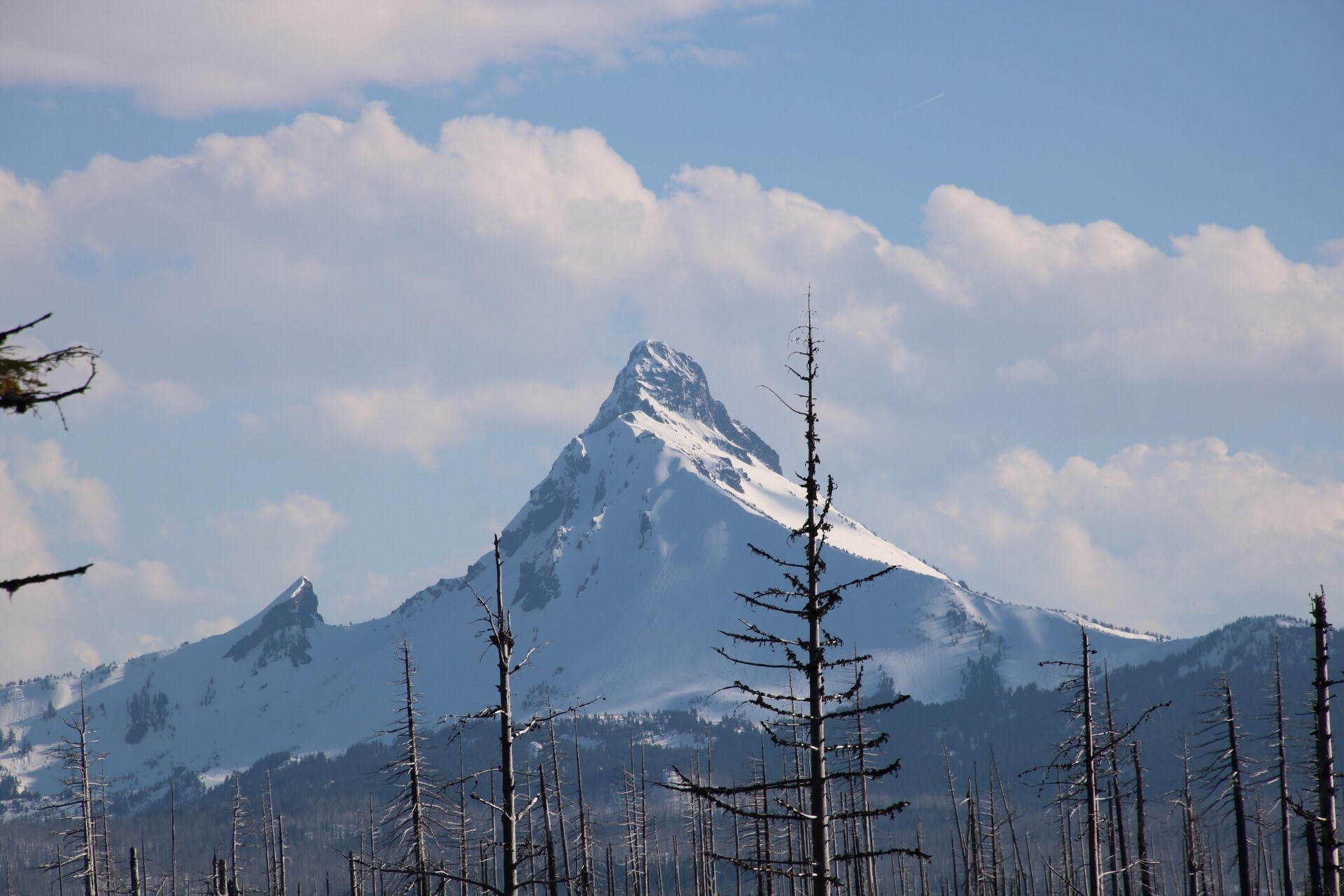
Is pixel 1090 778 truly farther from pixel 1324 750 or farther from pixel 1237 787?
pixel 1237 787

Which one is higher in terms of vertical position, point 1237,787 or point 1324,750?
point 1324,750

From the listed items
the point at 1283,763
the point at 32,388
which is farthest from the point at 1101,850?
the point at 32,388

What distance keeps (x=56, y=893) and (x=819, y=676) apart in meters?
194

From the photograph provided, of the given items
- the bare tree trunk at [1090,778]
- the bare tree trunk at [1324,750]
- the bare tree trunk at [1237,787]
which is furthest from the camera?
the bare tree trunk at [1237,787]

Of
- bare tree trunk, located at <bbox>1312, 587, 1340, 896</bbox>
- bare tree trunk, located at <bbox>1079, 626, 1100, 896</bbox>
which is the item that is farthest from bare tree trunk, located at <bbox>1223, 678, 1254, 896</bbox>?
bare tree trunk, located at <bbox>1312, 587, 1340, 896</bbox>

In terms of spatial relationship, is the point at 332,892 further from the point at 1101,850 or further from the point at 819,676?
the point at 819,676

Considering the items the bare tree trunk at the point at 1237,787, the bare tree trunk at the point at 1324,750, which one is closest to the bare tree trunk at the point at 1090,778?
the bare tree trunk at the point at 1324,750

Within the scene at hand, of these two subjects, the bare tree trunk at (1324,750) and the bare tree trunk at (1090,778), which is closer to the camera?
the bare tree trunk at (1324,750)

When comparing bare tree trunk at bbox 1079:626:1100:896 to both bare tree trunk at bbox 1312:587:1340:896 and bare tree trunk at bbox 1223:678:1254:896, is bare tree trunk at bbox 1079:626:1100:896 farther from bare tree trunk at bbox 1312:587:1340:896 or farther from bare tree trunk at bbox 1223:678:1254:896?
bare tree trunk at bbox 1223:678:1254:896

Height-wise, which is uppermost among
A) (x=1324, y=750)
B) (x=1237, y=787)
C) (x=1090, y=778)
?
(x=1324, y=750)

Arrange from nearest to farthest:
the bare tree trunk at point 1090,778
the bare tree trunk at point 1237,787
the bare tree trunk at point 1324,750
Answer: the bare tree trunk at point 1324,750
the bare tree trunk at point 1090,778
the bare tree trunk at point 1237,787

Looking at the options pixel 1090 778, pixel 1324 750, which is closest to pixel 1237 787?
pixel 1090 778

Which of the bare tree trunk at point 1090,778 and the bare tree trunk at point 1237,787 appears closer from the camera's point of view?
the bare tree trunk at point 1090,778

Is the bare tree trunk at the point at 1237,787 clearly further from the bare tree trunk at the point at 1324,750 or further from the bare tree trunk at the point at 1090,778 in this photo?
the bare tree trunk at the point at 1324,750
